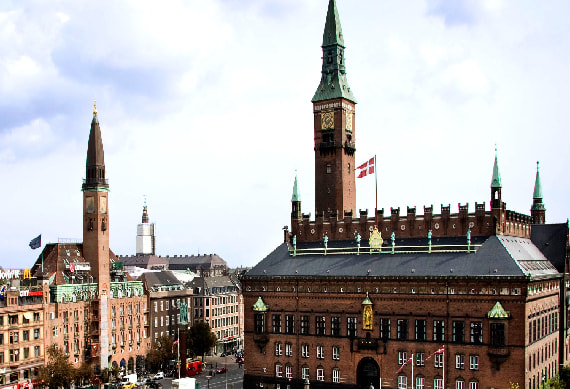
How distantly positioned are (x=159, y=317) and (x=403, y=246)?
203ft

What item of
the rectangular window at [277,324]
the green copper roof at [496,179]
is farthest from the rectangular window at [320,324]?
the green copper roof at [496,179]

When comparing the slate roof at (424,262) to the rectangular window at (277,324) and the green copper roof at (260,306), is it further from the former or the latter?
the rectangular window at (277,324)

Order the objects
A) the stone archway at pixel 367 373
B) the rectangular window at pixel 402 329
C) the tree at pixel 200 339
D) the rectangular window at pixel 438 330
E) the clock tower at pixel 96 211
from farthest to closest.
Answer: the tree at pixel 200 339 < the clock tower at pixel 96 211 < the stone archway at pixel 367 373 < the rectangular window at pixel 402 329 < the rectangular window at pixel 438 330

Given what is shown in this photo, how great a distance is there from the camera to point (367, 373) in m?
94.1

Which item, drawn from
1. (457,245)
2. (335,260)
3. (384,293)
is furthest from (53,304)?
(457,245)

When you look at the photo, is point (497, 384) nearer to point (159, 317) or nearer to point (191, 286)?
point (159, 317)

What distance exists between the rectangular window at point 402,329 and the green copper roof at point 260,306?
21966 millimetres

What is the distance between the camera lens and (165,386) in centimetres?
11075

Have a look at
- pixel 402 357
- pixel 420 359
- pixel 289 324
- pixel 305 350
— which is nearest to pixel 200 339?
pixel 289 324

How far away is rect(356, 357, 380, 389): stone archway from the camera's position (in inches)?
3674

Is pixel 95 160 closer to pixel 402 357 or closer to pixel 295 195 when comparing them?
pixel 295 195

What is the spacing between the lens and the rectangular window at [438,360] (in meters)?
87.9

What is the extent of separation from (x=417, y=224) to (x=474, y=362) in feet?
71.9

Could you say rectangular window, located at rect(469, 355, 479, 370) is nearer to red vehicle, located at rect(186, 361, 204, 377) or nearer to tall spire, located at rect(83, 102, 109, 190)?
red vehicle, located at rect(186, 361, 204, 377)
